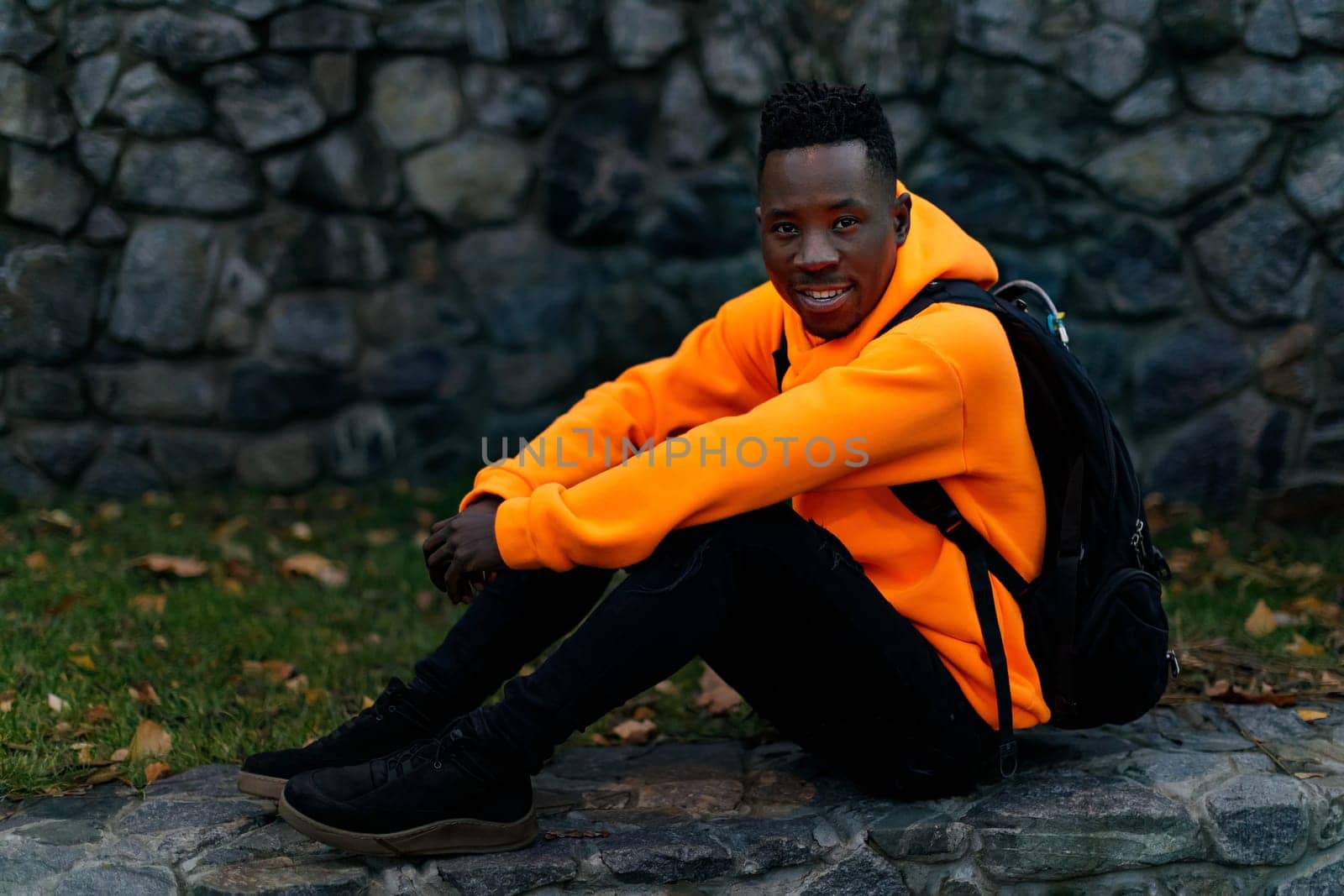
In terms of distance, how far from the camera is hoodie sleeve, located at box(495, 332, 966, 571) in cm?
204

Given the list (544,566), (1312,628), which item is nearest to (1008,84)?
(1312,628)

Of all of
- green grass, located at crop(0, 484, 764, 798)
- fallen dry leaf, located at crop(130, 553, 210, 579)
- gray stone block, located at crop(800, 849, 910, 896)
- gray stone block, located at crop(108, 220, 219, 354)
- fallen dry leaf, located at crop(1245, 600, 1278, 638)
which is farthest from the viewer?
gray stone block, located at crop(108, 220, 219, 354)

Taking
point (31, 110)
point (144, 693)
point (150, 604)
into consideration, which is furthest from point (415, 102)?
point (144, 693)

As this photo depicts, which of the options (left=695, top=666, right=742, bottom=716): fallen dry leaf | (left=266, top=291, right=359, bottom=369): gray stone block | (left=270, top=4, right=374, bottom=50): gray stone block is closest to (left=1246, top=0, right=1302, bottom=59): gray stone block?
(left=695, top=666, right=742, bottom=716): fallen dry leaf

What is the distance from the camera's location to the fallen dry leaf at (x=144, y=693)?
289cm

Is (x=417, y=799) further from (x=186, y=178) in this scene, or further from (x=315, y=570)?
(x=186, y=178)

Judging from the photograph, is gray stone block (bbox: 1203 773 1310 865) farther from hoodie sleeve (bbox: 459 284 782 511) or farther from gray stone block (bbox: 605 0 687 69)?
gray stone block (bbox: 605 0 687 69)

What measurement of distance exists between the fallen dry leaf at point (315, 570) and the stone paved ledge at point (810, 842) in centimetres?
134

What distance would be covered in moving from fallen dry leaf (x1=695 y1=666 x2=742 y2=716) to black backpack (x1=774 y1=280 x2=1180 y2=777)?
961 mm

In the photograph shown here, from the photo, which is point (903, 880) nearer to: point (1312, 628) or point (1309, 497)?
point (1312, 628)

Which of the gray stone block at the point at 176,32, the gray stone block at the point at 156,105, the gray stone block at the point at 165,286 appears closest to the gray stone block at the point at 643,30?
the gray stone block at the point at 176,32

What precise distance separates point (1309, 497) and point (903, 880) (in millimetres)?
2493

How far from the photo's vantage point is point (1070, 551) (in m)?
2.17

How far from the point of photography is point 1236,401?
4160mm
